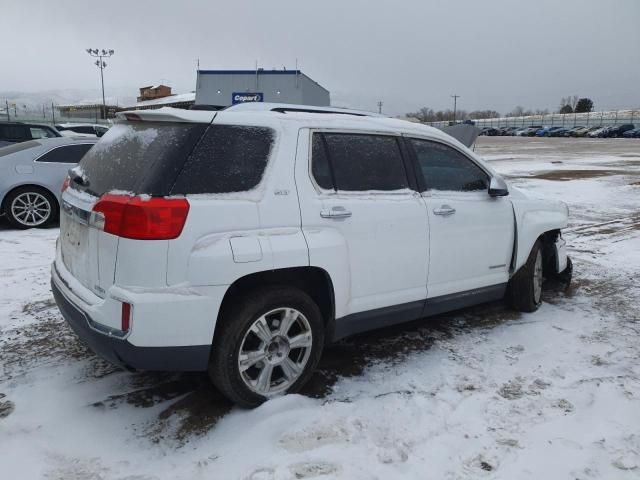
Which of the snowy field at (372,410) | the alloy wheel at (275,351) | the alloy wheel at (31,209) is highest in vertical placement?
the alloy wheel at (31,209)

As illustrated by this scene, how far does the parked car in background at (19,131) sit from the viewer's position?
592 inches

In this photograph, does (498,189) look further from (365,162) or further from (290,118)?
(290,118)

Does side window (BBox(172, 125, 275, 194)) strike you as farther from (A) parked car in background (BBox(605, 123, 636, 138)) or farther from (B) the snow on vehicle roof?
(A) parked car in background (BBox(605, 123, 636, 138))

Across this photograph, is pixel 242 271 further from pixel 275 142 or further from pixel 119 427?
pixel 119 427

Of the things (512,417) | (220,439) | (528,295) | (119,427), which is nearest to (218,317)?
(220,439)

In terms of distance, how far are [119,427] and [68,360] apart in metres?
1.08

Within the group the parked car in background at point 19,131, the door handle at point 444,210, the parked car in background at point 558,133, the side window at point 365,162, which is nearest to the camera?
the side window at point 365,162

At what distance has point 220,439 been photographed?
3057 mm

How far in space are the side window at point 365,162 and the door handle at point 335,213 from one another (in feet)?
0.55

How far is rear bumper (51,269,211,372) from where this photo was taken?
9.59ft

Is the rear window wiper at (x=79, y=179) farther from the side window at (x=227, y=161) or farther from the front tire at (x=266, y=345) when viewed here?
the front tire at (x=266, y=345)

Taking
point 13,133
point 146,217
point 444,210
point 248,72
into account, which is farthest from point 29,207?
point 248,72

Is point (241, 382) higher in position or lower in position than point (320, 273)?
lower

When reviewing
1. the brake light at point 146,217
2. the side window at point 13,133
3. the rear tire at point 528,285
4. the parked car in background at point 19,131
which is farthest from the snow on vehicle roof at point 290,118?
the side window at point 13,133
